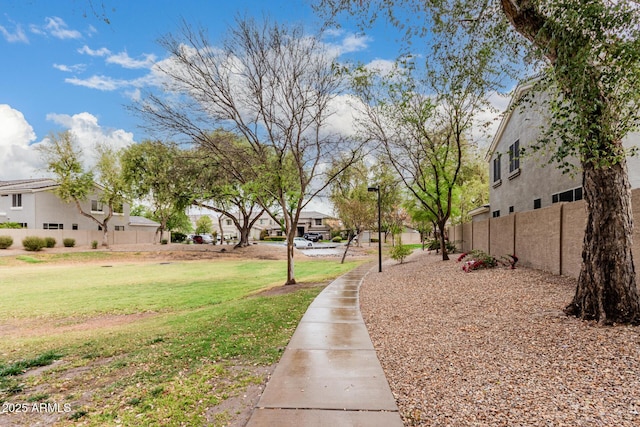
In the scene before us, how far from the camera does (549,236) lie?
371 inches

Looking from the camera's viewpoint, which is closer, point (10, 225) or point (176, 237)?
point (10, 225)

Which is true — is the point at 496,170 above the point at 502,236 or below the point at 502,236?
above

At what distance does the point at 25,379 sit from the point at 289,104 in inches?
416

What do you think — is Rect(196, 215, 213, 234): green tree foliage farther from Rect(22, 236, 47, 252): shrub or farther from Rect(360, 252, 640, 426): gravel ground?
Rect(360, 252, 640, 426): gravel ground

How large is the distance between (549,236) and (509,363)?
21.7 ft

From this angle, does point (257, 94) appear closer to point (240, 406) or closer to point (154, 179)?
point (240, 406)

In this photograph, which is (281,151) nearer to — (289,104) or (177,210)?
(289,104)

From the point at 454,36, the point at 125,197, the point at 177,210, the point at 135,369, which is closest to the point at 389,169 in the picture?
the point at 454,36

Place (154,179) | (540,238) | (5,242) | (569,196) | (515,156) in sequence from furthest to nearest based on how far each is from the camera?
1. (154,179)
2. (5,242)
3. (515,156)
4. (569,196)
5. (540,238)

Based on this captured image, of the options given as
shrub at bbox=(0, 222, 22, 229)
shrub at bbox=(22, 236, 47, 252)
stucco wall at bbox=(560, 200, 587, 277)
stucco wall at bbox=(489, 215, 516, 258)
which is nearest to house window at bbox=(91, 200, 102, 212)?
shrub at bbox=(0, 222, 22, 229)

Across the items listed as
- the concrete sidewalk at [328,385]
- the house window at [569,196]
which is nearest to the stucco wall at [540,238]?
the house window at [569,196]

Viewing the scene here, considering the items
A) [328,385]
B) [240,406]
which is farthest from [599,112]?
[240,406]

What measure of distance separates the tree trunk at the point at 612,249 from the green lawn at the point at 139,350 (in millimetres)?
4766

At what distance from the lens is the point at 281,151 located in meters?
13.4
